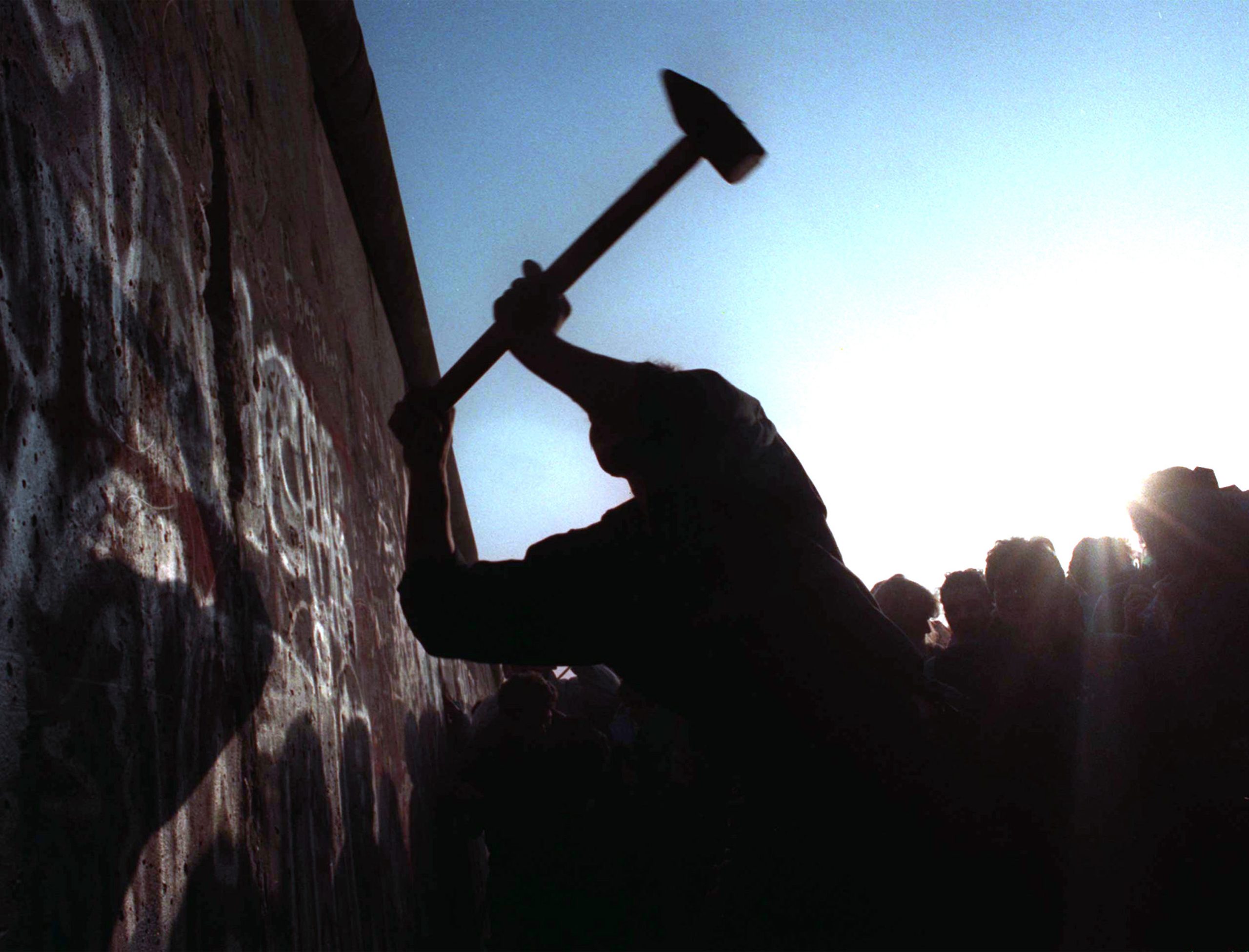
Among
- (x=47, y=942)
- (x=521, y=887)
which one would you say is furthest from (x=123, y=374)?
(x=521, y=887)

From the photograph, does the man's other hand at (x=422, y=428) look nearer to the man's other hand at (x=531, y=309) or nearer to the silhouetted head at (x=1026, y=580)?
the man's other hand at (x=531, y=309)

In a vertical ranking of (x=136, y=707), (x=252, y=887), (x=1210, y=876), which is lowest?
(x=1210, y=876)

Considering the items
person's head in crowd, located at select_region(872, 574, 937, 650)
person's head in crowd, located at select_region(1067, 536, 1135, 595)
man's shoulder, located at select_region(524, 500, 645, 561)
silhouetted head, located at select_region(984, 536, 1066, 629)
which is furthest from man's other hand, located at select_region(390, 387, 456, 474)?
person's head in crowd, located at select_region(1067, 536, 1135, 595)

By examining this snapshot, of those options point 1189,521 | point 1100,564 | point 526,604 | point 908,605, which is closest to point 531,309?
point 526,604

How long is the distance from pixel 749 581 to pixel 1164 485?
6.12 ft

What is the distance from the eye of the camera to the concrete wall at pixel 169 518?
3.76 ft

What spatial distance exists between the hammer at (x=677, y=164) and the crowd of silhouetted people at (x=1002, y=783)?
91cm

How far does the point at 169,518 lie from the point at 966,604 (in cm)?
278

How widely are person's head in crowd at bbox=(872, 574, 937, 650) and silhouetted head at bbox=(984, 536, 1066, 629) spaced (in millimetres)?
775

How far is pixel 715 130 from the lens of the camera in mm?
2090

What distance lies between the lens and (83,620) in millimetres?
1250

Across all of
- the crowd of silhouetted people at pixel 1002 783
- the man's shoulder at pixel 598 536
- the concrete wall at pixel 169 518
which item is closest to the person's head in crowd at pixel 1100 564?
the crowd of silhouetted people at pixel 1002 783

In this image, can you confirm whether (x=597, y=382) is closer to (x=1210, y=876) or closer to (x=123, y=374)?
(x=123, y=374)

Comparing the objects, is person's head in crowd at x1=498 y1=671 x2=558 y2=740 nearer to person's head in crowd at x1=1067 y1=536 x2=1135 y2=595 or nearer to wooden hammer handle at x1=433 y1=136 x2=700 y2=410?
wooden hammer handle at x1=433 y1=136 x2=700 y2=410
